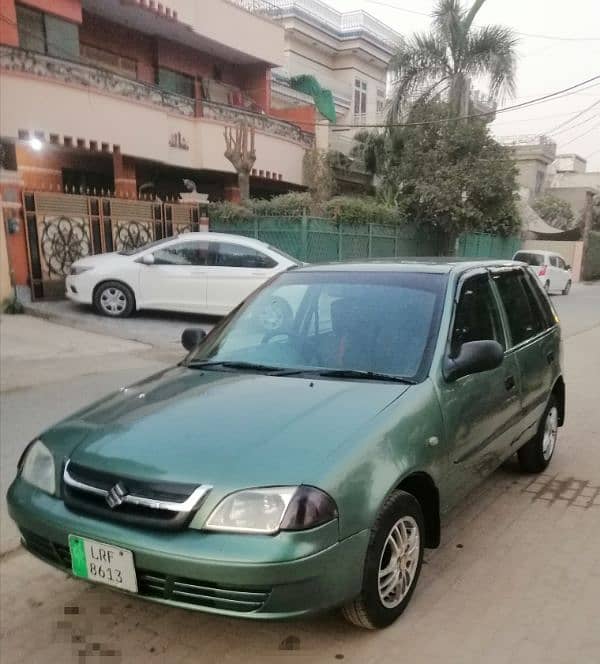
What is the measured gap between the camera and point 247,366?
318cm

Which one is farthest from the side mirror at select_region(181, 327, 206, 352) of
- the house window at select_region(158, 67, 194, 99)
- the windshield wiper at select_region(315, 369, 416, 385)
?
the house window at select_region(158, 67, 194, 99)

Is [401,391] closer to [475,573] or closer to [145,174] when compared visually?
[475,573]

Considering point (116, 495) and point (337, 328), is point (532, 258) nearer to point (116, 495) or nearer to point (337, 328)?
point (337, 328)

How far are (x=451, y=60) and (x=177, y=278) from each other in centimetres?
1486

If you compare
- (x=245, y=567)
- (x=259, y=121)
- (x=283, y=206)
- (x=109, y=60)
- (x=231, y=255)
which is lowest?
(x=245, y=567)

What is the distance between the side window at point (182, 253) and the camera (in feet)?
33.8

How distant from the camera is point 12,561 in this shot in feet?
10.5

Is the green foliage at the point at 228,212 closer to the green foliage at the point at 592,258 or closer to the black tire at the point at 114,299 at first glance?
the black tire at the point at 114,299

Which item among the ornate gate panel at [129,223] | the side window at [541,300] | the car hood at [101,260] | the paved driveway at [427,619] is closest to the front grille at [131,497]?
the paved driveway at [427,619]

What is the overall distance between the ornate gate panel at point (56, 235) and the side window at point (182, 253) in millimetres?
2049

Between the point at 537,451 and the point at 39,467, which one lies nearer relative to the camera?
the point at 39,467

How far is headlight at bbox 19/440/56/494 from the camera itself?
2.48 metres

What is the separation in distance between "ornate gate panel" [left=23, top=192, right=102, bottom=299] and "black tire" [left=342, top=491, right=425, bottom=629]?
32.8 feet

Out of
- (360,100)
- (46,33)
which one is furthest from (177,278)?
(360,100)
